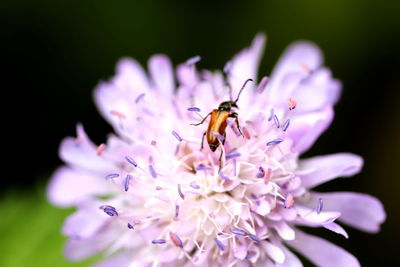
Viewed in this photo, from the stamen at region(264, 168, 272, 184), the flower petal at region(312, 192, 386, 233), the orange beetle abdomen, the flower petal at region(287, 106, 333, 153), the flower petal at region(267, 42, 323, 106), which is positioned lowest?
the flower petal at region(312, 192, 386, 233)

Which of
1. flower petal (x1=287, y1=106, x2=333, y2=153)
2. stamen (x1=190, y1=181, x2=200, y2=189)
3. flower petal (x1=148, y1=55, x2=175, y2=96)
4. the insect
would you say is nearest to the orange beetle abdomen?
the insect

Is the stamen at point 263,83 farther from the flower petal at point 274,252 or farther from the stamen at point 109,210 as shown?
the stamen at point 109,210

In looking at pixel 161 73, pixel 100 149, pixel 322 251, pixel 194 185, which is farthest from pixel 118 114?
pixel 322 251

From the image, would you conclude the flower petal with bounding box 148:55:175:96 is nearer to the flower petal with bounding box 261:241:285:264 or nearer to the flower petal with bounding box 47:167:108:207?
the flower petal with bounding box 47:167:108:207

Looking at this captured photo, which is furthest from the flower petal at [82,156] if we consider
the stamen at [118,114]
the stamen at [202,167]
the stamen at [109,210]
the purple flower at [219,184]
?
the stamen at [202,167]

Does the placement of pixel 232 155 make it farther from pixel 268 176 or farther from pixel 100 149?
pixel 100 149

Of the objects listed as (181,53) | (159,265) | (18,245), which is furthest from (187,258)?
(181,53)

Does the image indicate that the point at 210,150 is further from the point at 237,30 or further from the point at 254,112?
the point at 237,30
